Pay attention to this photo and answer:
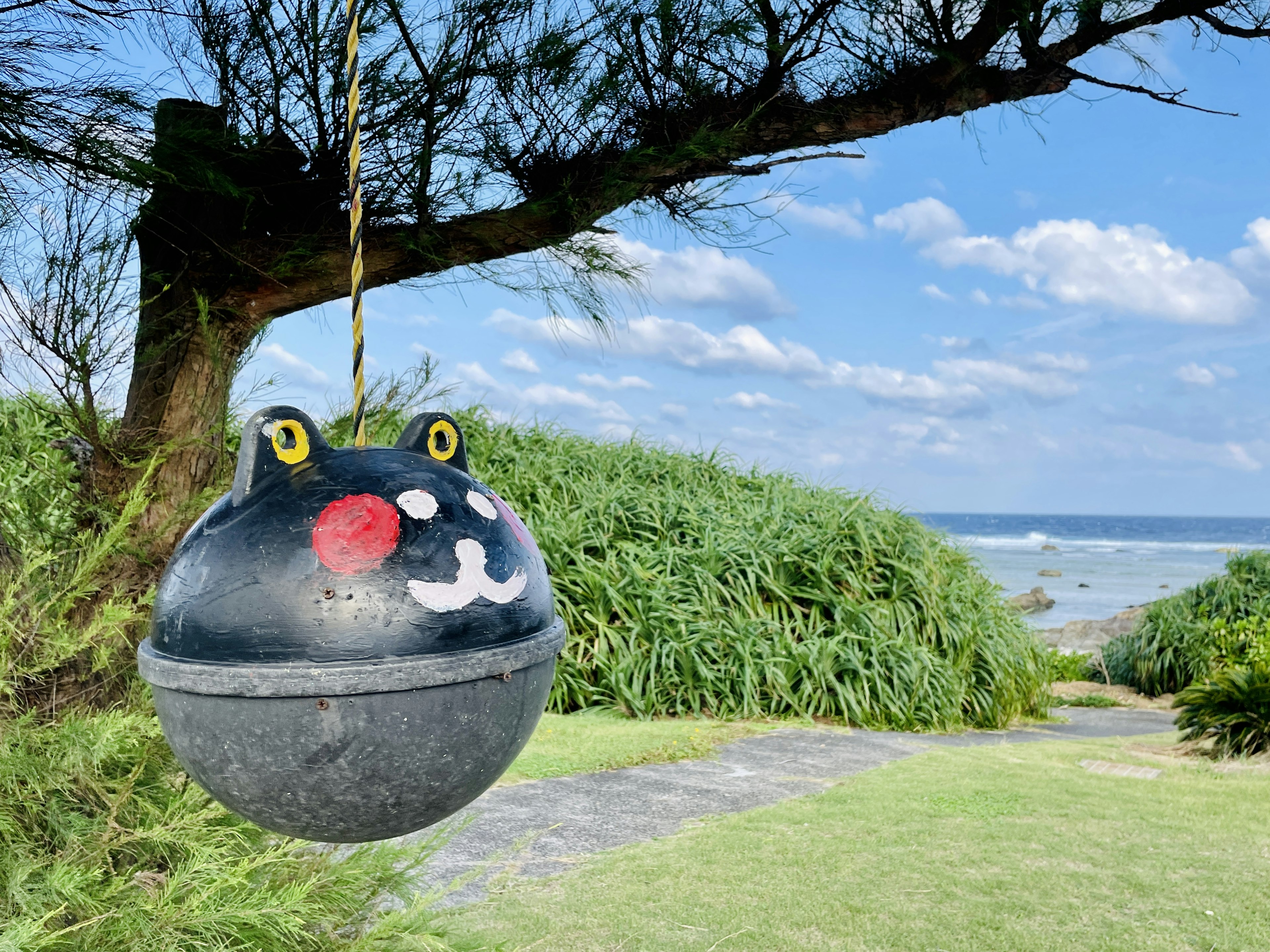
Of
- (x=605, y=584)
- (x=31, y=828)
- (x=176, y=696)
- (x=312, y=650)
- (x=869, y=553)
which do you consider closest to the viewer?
(x=312, y=650)

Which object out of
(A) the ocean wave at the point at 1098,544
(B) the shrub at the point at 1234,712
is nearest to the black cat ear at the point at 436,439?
(B) the shrub at the point at 1234,712

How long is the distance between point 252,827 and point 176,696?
4.86ft

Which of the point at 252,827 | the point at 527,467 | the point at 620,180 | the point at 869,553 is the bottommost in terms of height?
the point at 252,827

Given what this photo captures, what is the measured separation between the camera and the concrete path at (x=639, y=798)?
4031mm

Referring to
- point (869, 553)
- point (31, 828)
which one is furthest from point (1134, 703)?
point (31, 828)

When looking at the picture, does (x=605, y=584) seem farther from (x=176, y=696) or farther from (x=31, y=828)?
(x=176, y=696)

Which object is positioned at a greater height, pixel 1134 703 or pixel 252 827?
pixel 252 827

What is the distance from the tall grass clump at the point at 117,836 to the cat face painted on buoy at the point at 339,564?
103 cm

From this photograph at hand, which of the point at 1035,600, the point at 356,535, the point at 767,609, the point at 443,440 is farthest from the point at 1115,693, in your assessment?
the point at 1035,600

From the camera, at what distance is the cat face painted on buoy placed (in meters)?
1.32

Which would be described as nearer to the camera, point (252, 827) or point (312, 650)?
point (312, 650)

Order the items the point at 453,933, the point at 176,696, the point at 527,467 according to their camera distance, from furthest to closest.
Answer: the point at 527,467, the point at 453,933, the point at 176,696

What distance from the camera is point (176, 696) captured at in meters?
1.42

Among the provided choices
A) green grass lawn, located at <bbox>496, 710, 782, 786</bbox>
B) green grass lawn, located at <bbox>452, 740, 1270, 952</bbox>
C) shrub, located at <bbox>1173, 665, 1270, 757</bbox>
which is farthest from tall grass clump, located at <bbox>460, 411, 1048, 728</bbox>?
green grass lawn, located at <bbox>452, 740, 1270, 952</bbox>
